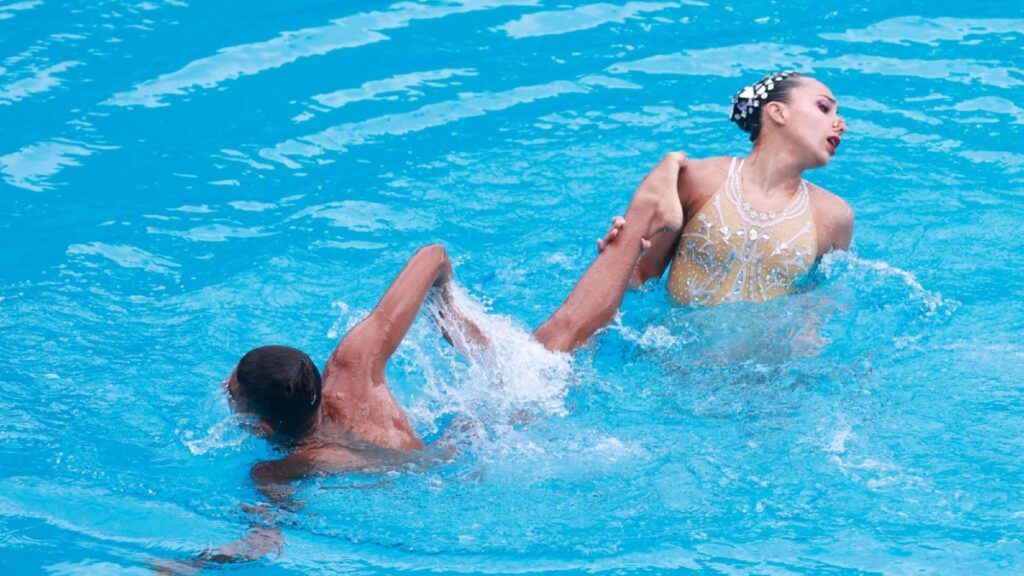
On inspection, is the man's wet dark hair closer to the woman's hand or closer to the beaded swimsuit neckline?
the woman's hand

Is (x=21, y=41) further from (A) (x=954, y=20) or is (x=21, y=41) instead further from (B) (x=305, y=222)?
(A) (x=954, y=20)

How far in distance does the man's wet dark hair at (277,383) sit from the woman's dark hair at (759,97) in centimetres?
253

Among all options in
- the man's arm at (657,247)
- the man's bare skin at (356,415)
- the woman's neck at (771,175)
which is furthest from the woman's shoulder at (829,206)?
the man's bare skin at (356,415)

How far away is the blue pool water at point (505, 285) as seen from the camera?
5137mm

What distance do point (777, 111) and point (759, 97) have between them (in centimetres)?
12

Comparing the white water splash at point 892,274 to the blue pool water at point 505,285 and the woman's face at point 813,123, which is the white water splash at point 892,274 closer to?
the blue pool water at point 505,285

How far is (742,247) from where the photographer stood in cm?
607

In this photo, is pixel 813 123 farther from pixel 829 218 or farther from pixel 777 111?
pixel 829 218

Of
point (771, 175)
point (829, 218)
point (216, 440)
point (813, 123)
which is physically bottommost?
point (216, 440)

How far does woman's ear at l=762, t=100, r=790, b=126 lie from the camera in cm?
611

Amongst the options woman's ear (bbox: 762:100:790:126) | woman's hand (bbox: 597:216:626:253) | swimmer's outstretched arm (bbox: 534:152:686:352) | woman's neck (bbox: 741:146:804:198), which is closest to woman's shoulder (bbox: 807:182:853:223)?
woman's neck (bbox: 741:146:804:198)

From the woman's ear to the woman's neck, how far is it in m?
0.13

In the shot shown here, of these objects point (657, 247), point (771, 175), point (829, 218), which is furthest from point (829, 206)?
point (657, 247)

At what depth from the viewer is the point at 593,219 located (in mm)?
7273
